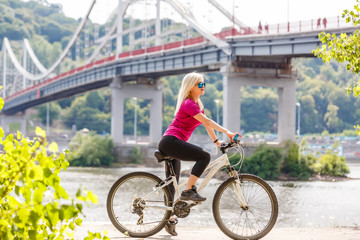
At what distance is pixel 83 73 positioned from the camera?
54.2m

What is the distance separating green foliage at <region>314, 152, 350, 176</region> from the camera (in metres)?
35.3

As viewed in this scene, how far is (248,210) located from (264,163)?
2912 cm

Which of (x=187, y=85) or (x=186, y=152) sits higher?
(x=187, y=85)

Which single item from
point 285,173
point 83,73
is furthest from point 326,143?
point 285,173

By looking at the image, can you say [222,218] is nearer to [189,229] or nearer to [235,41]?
[189,229]

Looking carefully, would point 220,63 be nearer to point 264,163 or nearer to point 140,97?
point 264,163

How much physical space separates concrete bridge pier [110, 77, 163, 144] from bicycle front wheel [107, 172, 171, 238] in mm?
47728

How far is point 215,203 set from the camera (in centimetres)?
528

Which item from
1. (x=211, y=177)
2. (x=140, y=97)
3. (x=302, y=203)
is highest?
(x=140, y=97)

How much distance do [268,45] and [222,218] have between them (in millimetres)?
28012

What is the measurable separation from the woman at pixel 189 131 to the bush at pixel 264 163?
93.6ft

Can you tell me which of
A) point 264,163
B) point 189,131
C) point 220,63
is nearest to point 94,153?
point 220,63

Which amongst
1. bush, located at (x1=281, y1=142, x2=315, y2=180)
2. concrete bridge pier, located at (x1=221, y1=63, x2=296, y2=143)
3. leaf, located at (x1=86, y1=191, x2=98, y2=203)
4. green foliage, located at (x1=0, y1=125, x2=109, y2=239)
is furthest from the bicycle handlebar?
concrete bridge pier, located at (x1=221, y1=63, x2=296, y2=143)

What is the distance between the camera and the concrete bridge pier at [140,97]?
53.7 meters
